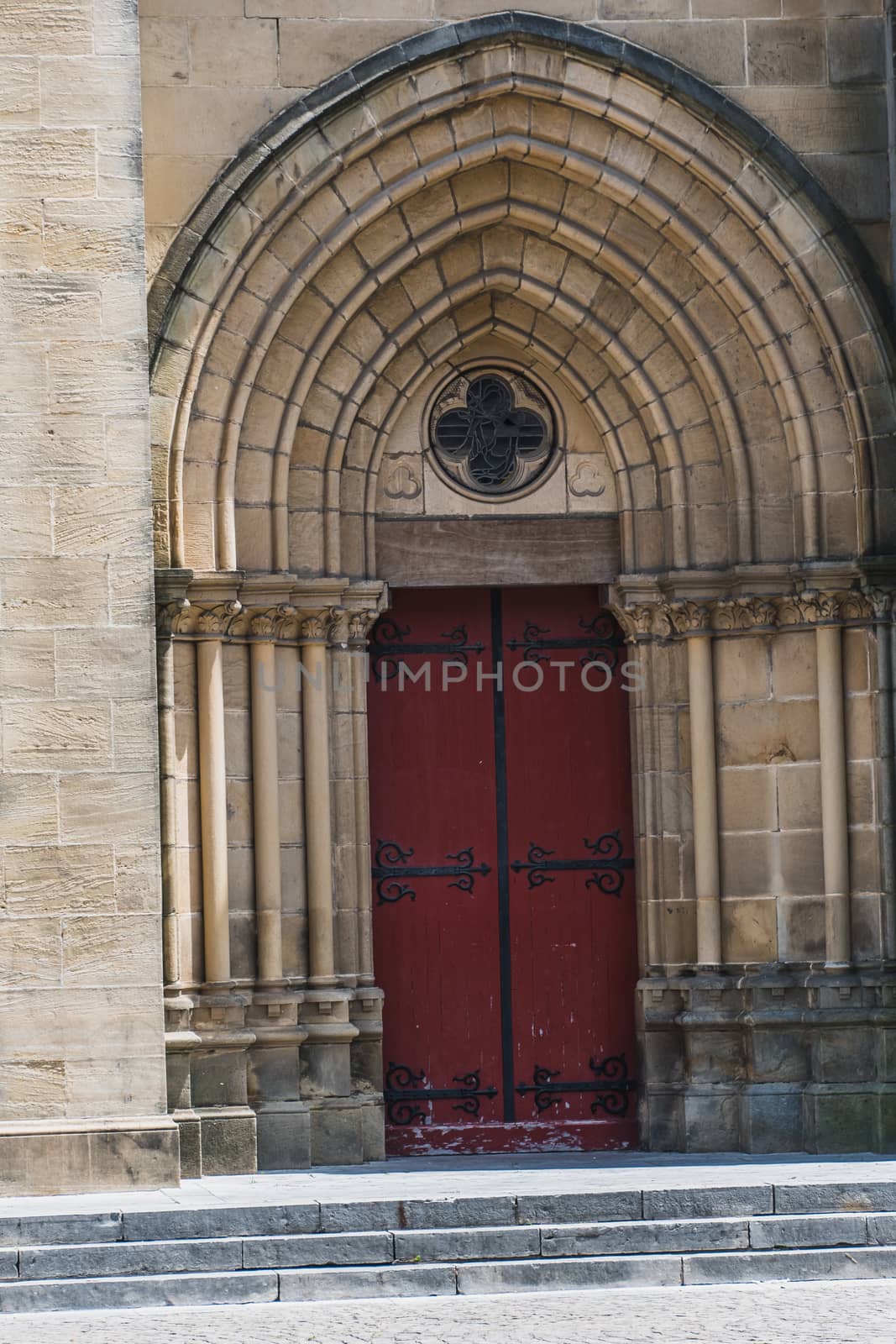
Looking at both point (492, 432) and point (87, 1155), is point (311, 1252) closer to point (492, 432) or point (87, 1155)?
point (87, 1155)

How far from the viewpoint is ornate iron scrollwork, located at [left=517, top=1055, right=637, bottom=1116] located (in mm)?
12500

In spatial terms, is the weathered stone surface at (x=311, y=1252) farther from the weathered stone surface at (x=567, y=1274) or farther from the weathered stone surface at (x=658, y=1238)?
the weathered stone surface at (x=658, y=1238)

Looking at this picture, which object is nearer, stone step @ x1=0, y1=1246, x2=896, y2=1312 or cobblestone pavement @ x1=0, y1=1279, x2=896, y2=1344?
cobblestone pavement @ x1=0, y1=1279, x2=896, y2=1344

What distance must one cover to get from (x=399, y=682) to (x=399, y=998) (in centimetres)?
156

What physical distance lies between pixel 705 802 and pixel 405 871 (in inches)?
59.8

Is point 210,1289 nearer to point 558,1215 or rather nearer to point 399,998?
point 558,1215

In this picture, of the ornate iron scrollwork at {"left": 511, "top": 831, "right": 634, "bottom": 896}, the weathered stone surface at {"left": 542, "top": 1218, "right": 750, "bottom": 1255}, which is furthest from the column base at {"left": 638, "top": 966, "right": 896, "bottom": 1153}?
the weathered stone surface at {"left": 542, "top": 1218, "right": 750, "bottom": 1255}

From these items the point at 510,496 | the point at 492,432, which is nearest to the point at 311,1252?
the point at 510,496

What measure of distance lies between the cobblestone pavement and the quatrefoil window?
15.3ft

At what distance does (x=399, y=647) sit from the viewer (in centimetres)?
1262

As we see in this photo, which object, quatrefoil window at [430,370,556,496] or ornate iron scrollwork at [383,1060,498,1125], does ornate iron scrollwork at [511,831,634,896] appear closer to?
ornate iron scrollwork at [383,1060,498,1125]

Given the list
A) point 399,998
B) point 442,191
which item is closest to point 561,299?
point 442,191

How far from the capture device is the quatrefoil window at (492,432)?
12.6m

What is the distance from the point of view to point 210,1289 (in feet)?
30.1
